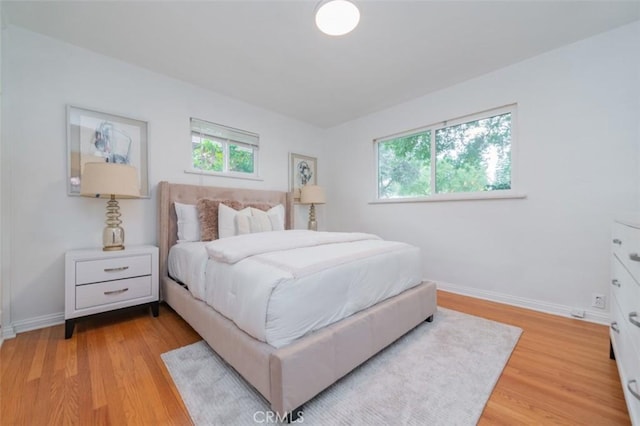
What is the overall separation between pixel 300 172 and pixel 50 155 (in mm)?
2741

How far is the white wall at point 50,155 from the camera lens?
6.32ft

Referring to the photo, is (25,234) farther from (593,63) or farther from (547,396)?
(593,63)

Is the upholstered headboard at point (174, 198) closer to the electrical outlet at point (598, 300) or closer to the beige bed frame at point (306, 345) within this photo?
the beige bed frame at point (306, 345)

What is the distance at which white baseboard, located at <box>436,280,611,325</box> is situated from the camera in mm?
2045

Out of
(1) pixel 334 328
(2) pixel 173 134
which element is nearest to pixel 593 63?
(1) pixel 334 328

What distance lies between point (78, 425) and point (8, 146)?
2123mm

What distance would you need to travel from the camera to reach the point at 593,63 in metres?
2.07

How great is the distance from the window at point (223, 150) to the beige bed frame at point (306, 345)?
1.48 meters

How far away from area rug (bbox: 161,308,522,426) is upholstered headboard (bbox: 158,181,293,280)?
1.19 meters

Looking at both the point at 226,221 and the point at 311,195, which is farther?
the point at 311,195

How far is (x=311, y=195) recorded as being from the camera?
3.72m

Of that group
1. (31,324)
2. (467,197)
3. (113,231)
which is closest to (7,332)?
(31,324)

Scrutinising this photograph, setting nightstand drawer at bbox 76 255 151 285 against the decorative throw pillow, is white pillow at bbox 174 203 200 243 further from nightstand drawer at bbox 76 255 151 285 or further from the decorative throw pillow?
nightstand drawer at bbox 76 255 151 285

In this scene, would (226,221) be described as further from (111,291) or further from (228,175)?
(111,291)
